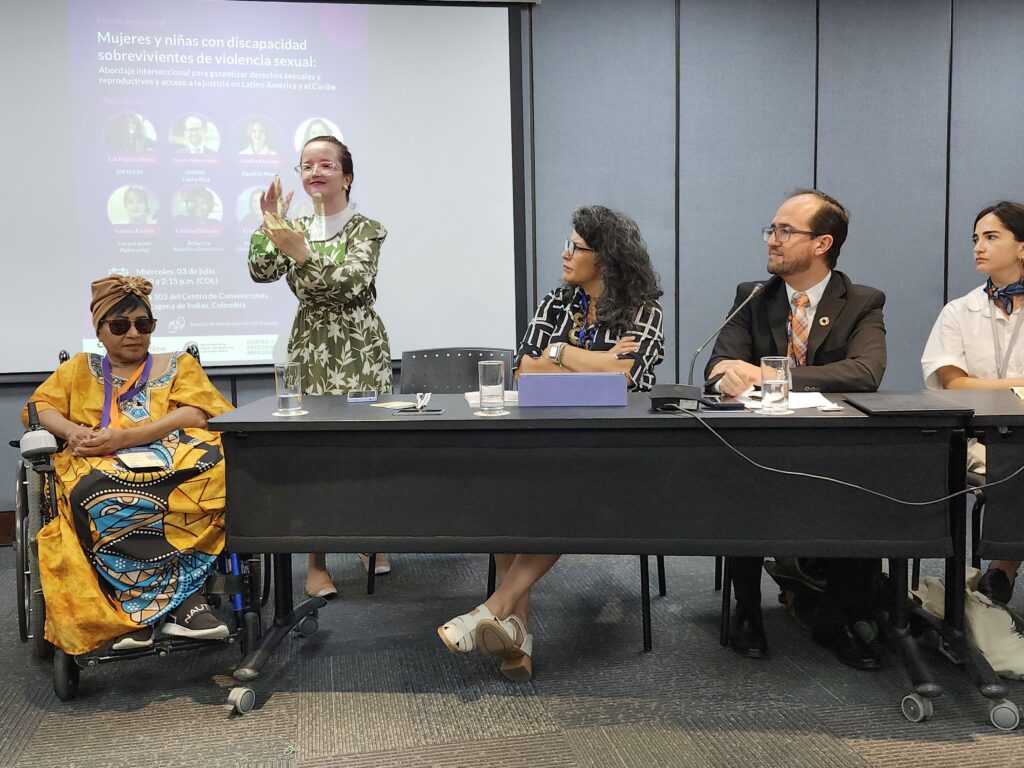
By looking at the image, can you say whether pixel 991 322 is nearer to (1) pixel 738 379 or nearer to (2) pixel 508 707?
(1) pixel 738 379

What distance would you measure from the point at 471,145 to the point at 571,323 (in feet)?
5.02

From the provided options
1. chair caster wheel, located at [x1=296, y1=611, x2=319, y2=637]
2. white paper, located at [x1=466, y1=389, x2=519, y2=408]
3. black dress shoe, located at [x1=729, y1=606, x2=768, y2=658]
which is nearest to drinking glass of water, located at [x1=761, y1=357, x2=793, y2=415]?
white paper, located at [x1=466, y1=389, x2=519, y2=408]

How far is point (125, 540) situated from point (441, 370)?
1.25m

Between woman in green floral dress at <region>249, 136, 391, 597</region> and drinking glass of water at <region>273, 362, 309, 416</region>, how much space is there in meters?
0.62

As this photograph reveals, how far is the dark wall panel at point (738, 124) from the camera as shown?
4.11 meters

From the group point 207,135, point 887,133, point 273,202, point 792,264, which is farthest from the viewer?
point 887,133

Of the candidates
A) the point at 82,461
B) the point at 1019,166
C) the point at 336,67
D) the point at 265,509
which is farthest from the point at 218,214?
the point at 1019,166

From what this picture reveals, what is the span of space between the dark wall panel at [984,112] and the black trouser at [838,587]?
2.55m

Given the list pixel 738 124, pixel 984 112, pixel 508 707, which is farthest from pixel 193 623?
pixel 984 112

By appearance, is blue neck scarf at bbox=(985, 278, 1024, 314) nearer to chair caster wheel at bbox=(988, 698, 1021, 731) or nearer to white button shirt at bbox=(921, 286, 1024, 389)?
white button shirt at bbox=(921, 286, 1024, 389)

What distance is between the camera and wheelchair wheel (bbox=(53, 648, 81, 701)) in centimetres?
217

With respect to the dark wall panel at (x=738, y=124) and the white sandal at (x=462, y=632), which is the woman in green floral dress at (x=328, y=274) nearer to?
the white sandal at (x=462, y=632)

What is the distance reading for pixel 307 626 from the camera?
8.36ft

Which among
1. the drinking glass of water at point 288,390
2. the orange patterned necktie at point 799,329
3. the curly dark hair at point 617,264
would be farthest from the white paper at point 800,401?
the drinking glass of water at point 288,390
